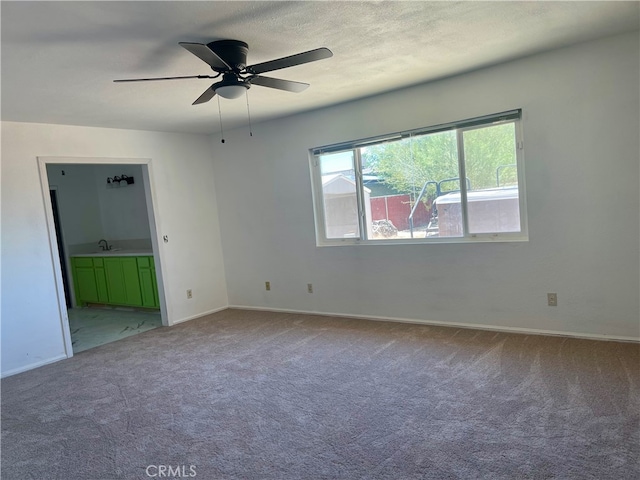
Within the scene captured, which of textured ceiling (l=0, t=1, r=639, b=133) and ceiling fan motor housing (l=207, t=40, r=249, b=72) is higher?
textured ceiling (l=0, t=1, r=639, b=133)

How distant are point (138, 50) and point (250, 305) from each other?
12.0 feet

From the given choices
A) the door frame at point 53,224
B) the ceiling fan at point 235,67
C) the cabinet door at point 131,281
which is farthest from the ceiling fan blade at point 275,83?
the cabinet door at point 131,281

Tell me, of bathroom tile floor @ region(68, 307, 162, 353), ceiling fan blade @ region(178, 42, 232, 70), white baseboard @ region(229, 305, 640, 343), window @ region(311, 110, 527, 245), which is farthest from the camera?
bathroom tile floor @ region(68, 307, 162, 353)

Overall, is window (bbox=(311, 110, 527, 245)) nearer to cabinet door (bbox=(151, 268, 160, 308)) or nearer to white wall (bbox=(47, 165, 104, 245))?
cabinet door (bbox=(151, 268, 160, 308))

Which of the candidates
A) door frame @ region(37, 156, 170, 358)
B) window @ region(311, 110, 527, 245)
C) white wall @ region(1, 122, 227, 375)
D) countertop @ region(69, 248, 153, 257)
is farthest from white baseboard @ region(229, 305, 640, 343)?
countertop @ region(69, 248, 153, 257)

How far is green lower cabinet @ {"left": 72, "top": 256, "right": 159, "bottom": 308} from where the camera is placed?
A: 18.4 ft

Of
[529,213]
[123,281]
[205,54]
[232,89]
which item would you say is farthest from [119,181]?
[529,213]

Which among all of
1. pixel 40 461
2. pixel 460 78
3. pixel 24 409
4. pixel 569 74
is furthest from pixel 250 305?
pixel 569 74

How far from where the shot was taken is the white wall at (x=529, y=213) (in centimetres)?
321

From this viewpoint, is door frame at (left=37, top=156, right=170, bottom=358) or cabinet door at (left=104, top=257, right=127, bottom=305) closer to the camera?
door frame at (left=37, top=156, right=170, bottom=358)

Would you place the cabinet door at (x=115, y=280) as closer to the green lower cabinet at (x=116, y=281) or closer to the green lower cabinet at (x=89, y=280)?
the green lower cabinet at (x=116, y=281)

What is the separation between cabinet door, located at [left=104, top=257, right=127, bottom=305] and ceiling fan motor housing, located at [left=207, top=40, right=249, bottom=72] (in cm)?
427

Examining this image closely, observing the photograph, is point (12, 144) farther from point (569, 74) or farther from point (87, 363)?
point (569, 74)

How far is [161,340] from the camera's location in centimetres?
445
